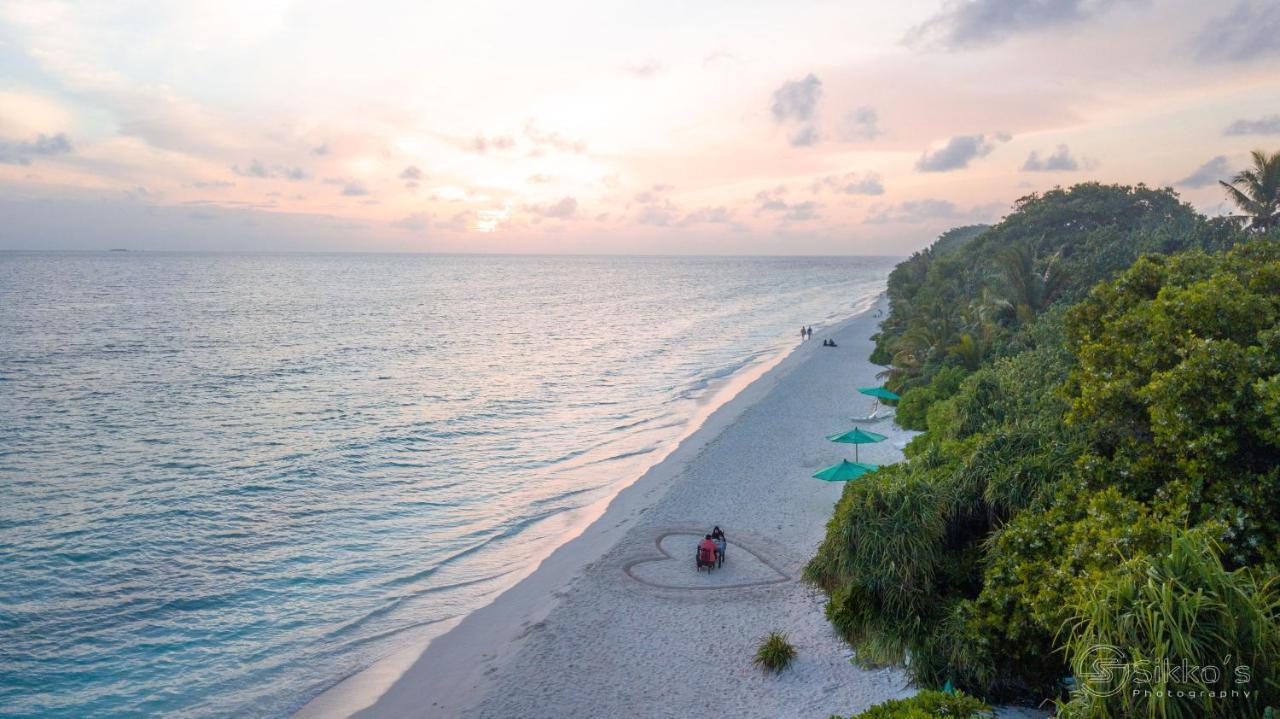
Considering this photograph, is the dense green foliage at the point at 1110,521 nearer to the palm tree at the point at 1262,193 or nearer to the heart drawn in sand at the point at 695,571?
the heart drawn in sand at the point at 695,571

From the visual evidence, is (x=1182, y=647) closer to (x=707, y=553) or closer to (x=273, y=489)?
(x=707, y=553)

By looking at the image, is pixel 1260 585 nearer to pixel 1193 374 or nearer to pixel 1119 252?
pixel 1193 374

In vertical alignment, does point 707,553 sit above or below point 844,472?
below

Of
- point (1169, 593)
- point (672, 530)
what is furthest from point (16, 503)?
point (1169, 593)

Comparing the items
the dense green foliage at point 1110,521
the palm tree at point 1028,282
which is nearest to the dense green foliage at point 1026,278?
the palm tree at point 1028,282

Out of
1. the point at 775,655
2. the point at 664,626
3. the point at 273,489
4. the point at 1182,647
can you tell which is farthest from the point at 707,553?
the point at 273,489

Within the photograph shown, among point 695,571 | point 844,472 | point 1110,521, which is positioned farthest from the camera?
point 844,472

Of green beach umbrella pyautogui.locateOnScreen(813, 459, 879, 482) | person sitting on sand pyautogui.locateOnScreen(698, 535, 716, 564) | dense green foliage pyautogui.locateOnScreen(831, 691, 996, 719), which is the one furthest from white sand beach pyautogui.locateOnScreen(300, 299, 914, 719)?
dense green foliage pyautogui.locateOnScreen(831, 691, 996, 719)

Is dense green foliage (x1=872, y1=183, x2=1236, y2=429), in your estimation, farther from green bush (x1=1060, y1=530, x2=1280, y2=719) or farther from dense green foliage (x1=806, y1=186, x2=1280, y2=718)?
green bush (x1=1060, y1=530, x2=1280, y2=719)
